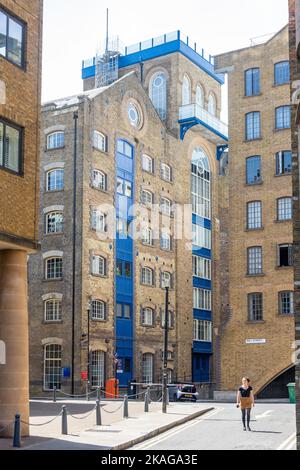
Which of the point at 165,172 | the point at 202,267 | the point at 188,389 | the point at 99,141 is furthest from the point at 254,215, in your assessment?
the point at 202,267

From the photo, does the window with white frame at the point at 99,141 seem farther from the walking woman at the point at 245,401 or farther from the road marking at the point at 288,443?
the road marking at the point at 288,443

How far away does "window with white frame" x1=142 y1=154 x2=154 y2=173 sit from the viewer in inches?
2028

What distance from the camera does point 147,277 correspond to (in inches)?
2012

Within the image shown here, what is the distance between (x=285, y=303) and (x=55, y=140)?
1701 centimetres

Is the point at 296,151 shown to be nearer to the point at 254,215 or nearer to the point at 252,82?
the point at 254,215

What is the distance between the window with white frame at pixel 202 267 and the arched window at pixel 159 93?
11.1 meters

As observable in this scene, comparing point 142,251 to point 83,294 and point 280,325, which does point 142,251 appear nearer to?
point 83,294

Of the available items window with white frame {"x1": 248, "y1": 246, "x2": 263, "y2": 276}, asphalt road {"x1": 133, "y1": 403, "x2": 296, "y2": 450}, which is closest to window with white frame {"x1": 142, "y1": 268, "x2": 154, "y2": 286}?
window with white frame {"x1": 248, "y1": 246, "x2": 263, "y2": 276}

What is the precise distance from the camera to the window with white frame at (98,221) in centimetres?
4556

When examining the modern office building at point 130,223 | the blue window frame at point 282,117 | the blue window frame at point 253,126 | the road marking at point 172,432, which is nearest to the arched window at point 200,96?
the modern office building at point 130,223

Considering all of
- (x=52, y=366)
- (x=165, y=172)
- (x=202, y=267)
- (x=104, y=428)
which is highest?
(x=165, y=172)

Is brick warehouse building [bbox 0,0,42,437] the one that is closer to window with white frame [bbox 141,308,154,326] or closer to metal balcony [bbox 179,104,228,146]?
window with white frame [bbox 141,308,154,326]

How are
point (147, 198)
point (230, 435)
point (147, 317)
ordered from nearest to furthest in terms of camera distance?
point (230, 435)
point (147, 317)
point (147, 198)

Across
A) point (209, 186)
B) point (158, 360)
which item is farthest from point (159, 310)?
point (209, 186)
